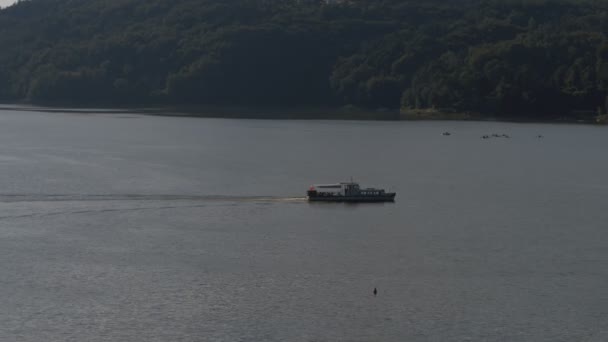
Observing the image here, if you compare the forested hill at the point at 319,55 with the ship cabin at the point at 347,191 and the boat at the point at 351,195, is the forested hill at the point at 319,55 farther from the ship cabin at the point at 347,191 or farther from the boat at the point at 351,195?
the boat at the point at 351,195

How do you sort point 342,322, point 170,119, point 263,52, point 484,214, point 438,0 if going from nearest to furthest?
point 342,322 → point 484,214 → point 170,119 → point 263,52 → point 438,0

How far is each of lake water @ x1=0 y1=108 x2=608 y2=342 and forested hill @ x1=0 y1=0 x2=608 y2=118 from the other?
132ft

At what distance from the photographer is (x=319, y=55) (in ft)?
438

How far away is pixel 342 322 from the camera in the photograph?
25531 mm

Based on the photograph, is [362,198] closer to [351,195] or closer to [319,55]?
[351,195]

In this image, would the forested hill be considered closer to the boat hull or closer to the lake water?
the lake water

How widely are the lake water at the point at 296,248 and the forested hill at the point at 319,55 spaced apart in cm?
4017

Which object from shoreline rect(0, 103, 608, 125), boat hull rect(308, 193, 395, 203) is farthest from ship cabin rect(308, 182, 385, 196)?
shoreline rect(0, 103, 608, 125)

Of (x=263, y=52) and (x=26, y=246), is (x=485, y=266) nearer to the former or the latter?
(x=26, y=246)

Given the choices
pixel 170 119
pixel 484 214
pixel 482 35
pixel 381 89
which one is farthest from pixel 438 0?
pixel 484 214

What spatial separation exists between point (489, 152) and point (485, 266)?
1262 inches

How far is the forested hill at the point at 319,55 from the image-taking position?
324 ft

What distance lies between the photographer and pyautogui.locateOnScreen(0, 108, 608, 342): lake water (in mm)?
25500

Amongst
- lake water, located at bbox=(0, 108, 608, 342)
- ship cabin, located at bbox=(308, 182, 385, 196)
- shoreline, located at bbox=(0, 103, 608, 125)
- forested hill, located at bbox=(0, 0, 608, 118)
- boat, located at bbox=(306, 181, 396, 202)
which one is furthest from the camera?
forested hill, located at bbox=(0, 0, 608, 118)
